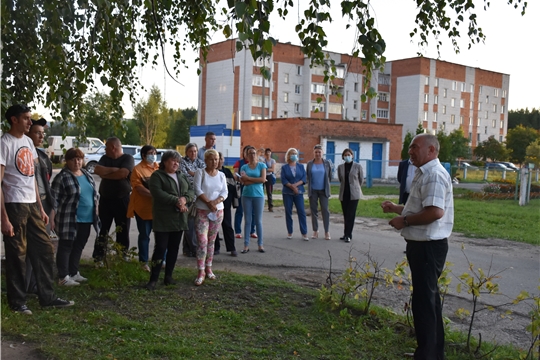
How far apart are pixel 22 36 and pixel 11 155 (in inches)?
66.3

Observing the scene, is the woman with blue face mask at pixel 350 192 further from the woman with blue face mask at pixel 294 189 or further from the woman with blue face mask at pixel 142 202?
the woman with blue face mask at pixel 142 202

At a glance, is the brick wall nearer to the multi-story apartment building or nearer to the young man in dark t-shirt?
the multi-story apartment building

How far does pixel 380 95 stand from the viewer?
247ft

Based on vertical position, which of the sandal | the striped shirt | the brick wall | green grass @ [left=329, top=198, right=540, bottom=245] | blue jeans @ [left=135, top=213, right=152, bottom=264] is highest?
the brick wall

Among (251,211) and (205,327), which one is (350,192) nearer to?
(251,211)

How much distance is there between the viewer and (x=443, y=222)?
176 inches

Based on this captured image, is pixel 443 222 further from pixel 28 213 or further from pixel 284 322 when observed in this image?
pixel 28 213

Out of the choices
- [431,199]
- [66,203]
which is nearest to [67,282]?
[66,203]

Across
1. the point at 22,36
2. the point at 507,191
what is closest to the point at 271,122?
the point at 507,191

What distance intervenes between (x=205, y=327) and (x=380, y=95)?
7296 centimetres

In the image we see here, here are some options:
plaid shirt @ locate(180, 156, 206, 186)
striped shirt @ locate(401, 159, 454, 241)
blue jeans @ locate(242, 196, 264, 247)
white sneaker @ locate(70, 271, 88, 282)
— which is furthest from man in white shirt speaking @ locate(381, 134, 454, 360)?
blue jeans @ locate(242, 196, 264, 247)

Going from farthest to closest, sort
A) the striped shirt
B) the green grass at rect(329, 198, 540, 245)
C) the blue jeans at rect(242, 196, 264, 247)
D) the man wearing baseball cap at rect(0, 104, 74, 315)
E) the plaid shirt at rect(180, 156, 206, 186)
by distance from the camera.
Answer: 1. the green grass at rect(329, 198, 540, 245)
2. the blue jeans at rect(242, 196, 264, 247)
3. the plaid shirt at rect(180, 156, 206, 186)
4. the man wearing baseball cap at rect(0, 104, 74, 315)
5. the striped shirt

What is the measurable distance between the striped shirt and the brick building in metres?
50.8

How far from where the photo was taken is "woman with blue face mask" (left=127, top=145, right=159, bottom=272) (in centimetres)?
780
